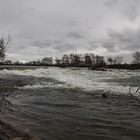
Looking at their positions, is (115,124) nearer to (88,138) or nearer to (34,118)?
(88,138)

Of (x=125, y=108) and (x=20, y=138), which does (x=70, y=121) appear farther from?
(x=125, y=108)

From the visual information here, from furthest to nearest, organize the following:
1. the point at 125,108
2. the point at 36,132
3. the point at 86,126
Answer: the point at 125,108 → the point at 86,126 → the point at 36,132

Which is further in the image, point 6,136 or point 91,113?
point 91,113

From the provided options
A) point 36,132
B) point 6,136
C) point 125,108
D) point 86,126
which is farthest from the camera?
point 125,108

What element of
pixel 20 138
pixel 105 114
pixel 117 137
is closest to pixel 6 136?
pixel 20 138

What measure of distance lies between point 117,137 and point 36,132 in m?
1.92

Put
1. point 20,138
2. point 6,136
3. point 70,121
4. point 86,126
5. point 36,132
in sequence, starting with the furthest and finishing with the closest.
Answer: point 70,121, point 86,126, point 36,132, point 6,136, point 20,138

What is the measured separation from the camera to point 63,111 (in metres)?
7.60

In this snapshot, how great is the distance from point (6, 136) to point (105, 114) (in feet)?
11.5

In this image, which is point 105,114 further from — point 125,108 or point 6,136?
point 6,136

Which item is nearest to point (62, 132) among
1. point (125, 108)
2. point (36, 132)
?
point (36, 132)

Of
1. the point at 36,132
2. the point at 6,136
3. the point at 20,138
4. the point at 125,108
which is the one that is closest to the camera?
the point at 20,138

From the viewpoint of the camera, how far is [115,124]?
237 inches

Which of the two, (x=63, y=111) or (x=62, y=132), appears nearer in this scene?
(x=62, y=132)
